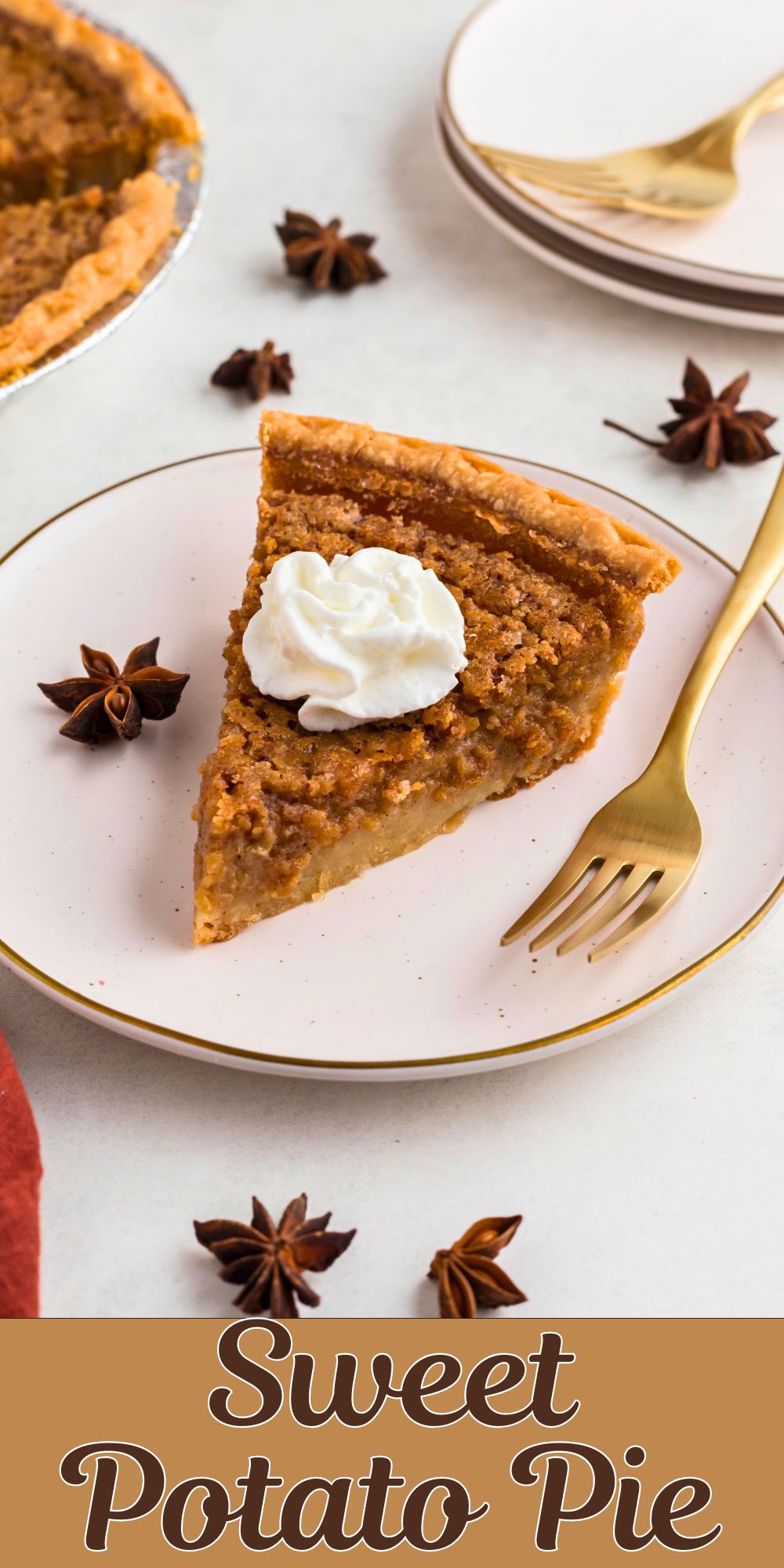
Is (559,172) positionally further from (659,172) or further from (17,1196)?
(17,1196)

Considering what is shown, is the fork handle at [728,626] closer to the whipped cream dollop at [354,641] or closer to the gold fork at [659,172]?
the whipped cream dollop at [354,641]

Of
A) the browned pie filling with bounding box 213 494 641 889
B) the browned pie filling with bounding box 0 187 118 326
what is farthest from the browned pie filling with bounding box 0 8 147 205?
the browned pie filling with bounding box 213 494 641 889

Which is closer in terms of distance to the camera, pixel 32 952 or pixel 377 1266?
pixel 377 1266

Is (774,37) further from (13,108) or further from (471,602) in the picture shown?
(471,602)

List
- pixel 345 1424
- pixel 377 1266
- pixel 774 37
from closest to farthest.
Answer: pixel 345 1424
pixel 377 1266
pixel 774 37

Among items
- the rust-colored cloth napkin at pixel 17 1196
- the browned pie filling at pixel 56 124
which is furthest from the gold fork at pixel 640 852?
the browned pie filling at pixel 56 124

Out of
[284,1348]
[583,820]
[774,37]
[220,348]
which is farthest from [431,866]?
[774,37]
